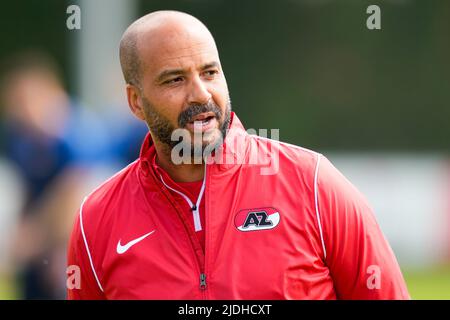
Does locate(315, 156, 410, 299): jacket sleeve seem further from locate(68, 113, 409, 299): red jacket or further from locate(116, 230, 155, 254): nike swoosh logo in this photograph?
locate(116, 230, 155, 254): nike swoosh logo

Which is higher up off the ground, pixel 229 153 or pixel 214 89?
pixel 214 89

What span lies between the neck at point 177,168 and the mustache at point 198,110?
0.55 ft

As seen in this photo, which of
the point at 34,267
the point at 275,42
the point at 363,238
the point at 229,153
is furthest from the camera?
the point at 275,42

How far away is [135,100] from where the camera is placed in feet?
12.4

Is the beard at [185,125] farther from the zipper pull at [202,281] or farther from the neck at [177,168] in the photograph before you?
the zipper pull at [202,281]

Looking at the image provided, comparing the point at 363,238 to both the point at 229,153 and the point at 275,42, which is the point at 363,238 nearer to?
the point at 229,153

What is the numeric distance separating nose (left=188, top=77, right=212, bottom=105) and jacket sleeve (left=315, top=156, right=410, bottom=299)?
0.57 m

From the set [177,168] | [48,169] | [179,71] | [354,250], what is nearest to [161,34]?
[179,71]

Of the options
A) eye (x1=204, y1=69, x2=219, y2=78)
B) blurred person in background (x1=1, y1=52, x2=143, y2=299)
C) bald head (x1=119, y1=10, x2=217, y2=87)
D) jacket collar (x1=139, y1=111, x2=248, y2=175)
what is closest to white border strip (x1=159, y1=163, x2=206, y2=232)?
jacket collar (x1=139, y1=111, x2=248, y2=175)

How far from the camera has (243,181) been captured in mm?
3338

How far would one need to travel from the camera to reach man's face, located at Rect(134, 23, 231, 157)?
3.38 meters
